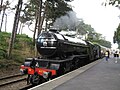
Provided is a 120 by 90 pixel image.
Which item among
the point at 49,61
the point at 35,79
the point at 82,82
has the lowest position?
the point at 35,79

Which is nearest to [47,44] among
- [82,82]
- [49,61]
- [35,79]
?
[49,61]

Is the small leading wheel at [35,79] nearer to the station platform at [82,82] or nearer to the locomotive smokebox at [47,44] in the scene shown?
the locomotive smokebox at [47,44]

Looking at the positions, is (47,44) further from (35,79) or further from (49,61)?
(35,79)

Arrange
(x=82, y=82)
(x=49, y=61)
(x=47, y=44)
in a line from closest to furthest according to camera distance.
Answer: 1. (x=82, y=82)
2. (x=49, y=61)
3. (x=47, y=44)

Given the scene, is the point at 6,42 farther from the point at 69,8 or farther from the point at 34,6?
the point at 69,8

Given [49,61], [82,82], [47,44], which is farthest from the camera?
[47,44]

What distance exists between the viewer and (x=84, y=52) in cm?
→ 2158

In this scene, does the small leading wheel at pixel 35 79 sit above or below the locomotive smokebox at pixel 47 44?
below

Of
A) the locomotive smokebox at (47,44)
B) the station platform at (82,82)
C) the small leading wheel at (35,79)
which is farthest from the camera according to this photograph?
the locomotive smokebox at (47,44)

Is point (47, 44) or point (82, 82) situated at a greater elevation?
point (47, 44)

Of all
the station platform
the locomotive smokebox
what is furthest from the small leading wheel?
the station platform

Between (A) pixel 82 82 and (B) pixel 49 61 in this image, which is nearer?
(A) pixel 82 82

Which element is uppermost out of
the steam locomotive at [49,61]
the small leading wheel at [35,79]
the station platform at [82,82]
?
the steam locomotive at [49,61]

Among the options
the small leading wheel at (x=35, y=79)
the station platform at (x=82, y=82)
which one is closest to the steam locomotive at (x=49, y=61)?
the small leading wheel at (x=35, y=79)
